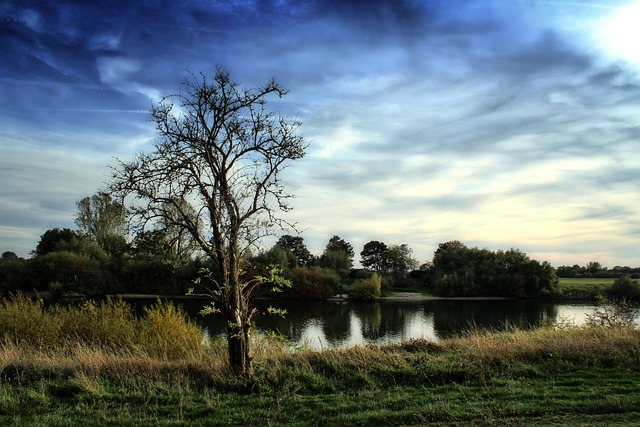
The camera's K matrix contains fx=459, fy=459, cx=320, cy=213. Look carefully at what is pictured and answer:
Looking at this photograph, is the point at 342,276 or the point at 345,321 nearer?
the point at 345,321

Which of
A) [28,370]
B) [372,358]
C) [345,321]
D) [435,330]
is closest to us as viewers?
[28,370]

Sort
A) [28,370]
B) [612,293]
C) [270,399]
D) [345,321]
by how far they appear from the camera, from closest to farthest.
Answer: [270,399], [28,370], [345,321], [612,293]

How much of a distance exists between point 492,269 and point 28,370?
70119 millimetres

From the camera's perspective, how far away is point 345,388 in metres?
7.50

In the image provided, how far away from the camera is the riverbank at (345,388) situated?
5.89m

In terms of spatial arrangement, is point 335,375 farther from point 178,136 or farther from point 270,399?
point 178,136

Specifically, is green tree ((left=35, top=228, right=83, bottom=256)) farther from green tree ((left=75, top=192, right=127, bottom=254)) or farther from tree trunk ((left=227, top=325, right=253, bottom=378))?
tree trunk ((left=227, top=325, right=253, bottom=378))

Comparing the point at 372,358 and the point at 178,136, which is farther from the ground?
the point at 178,136

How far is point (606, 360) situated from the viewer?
9.16 m

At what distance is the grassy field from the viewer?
19.3ft

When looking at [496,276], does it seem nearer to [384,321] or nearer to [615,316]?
[384,321]

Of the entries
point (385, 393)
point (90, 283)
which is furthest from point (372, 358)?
point (90, 283)

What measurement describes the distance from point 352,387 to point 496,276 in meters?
67.2

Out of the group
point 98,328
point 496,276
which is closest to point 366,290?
point 496,276
